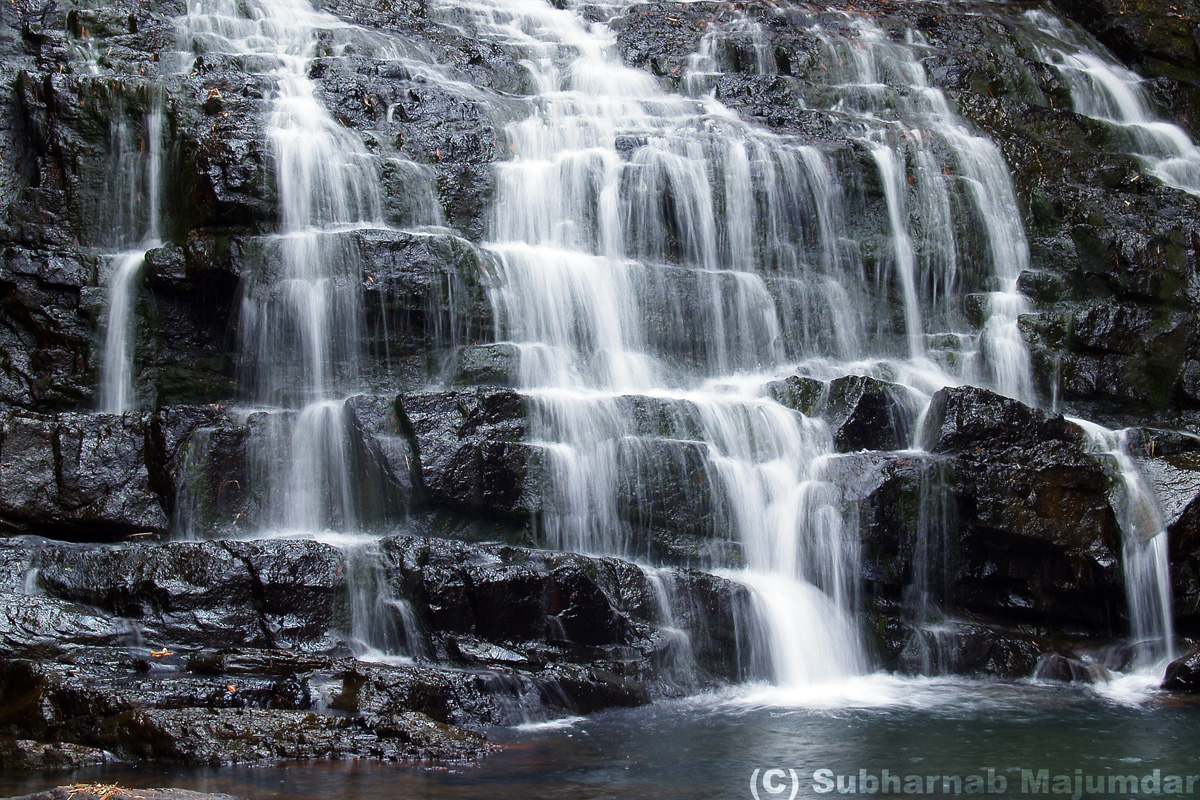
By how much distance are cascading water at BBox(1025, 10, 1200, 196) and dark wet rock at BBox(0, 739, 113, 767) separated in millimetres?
14215

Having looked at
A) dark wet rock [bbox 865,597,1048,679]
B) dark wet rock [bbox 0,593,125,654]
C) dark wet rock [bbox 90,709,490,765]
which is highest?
dark wet rock [bbox 0,593,125,654]

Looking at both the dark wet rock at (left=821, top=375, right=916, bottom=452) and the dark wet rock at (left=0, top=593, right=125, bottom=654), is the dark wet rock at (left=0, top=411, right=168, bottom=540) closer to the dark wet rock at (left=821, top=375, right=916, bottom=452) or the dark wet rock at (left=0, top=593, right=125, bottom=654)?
the dark wet rock at (left=0, top=593, right=125, bottom=654)

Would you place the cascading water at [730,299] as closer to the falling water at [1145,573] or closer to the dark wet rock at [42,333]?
the falling water at [1145,573]

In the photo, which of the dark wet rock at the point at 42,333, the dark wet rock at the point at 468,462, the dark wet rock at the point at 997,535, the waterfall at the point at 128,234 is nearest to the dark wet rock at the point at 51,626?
the dark wet rock at the point at 468,462

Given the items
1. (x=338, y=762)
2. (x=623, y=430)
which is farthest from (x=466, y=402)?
(x=338, y=762)

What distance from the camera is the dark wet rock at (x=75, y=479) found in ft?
27.1

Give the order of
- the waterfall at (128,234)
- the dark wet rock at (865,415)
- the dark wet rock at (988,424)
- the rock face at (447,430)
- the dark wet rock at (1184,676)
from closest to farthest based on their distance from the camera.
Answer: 1. the rock face at (447,430)
2. the dark wet rock at (1184,676)
3. the dark wet rock at (988,424)
4. the dark wet rock at (865,415)
5. the waterfall at (128,234)

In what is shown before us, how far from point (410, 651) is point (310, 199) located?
18.8 feet

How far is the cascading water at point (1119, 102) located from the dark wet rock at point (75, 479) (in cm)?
1326

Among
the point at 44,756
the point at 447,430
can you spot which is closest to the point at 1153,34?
the point at 447,430

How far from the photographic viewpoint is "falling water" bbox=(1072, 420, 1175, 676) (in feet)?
28.6

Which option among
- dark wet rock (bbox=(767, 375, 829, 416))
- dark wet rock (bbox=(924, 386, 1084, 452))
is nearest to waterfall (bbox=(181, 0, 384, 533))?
dark wet rock (bbox=(767, 375, 829, 416))

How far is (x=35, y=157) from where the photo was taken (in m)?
11.3

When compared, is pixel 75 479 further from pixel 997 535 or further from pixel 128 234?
pixel 997 535
